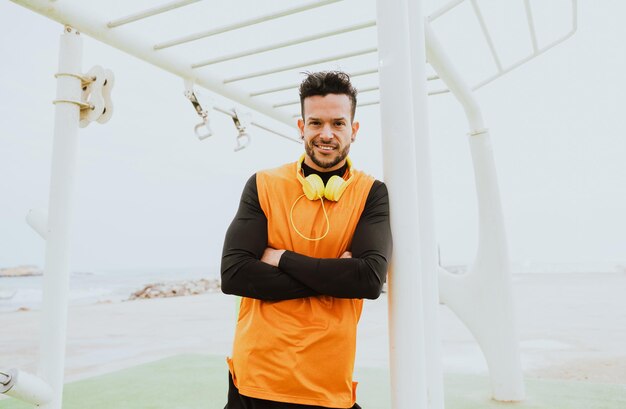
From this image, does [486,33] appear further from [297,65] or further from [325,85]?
[325,85]

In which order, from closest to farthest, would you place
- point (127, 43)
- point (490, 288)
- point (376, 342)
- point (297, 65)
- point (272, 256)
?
point (272, 256) < point (127, 43) < point (297, 65) < point (490, 288) < point (376, 342)

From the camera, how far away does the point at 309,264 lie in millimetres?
1400

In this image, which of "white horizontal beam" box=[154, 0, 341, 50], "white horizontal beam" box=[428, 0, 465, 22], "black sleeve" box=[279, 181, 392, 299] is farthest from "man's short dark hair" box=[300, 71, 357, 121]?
"white horizontal beam" box=[428, 0, 465, 22]

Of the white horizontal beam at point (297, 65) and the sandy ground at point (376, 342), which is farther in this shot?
the sandy ground at point (376, 342)

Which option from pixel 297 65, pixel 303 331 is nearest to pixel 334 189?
pixel 303 331

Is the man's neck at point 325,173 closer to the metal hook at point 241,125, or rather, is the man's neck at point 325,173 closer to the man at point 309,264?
the man at point 309,264

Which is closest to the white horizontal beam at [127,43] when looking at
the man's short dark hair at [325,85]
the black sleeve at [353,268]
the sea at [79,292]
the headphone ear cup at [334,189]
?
the man's short dark hair at [325,85]

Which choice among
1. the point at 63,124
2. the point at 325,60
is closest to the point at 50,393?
the point at 63,124

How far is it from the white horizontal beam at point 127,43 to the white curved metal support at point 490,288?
1649mm

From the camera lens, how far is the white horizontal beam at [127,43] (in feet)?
7.03

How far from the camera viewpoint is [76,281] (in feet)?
113

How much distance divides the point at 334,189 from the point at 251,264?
14.2 inches

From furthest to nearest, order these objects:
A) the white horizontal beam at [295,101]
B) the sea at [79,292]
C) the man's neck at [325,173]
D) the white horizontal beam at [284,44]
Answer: the sea at [79,292] < the white horizontal beam at [295,101] < the white horizontal beam at [284,44] < the man's neck at [325,173]

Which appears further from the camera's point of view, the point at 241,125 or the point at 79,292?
the point at 79,292
